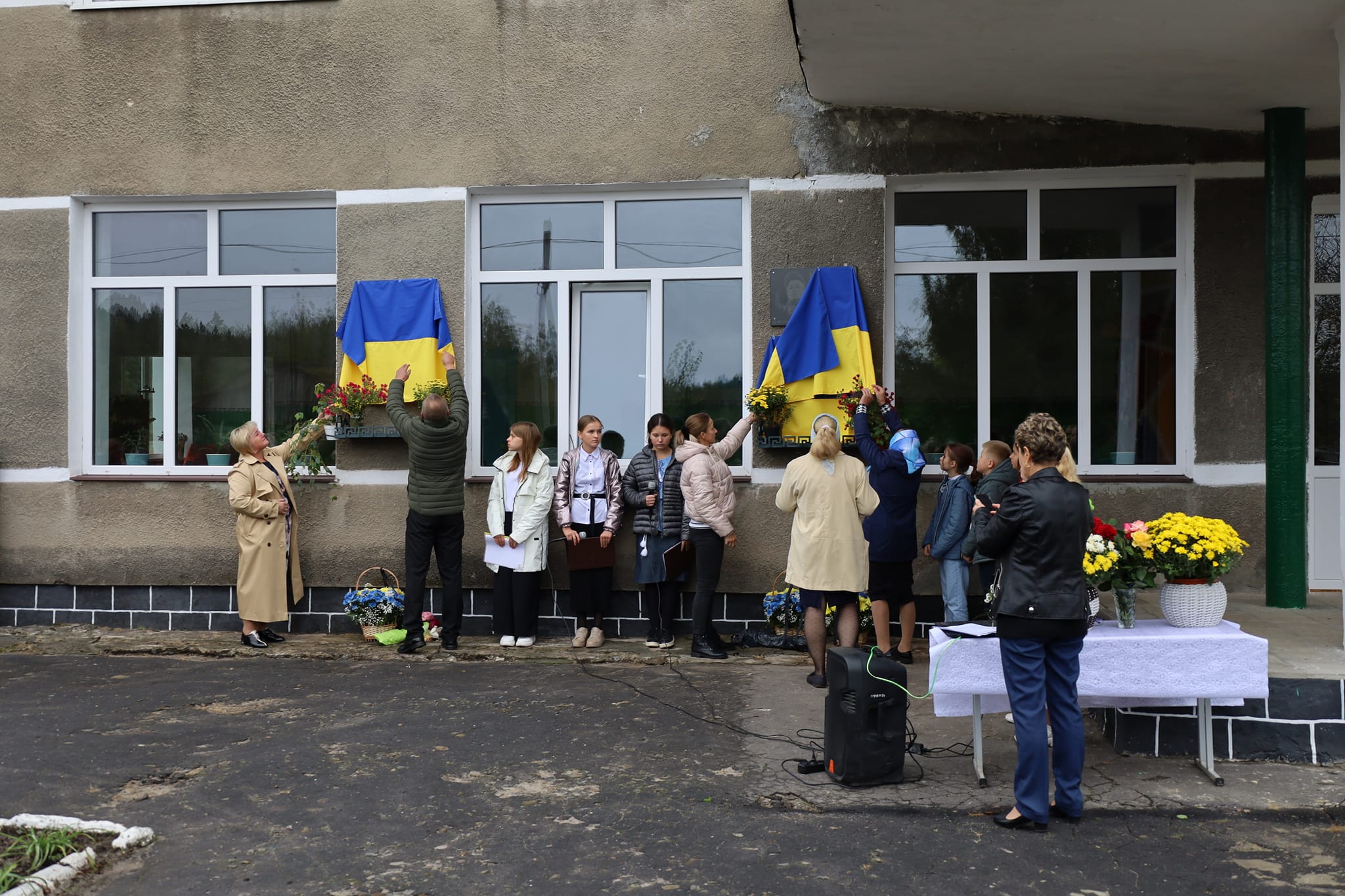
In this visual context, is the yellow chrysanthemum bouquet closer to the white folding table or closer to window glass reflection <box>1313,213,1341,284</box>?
the white folding table

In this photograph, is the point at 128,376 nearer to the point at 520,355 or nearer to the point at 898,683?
the point at 520,355

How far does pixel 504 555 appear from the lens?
331 inches

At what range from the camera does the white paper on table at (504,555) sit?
838 cm

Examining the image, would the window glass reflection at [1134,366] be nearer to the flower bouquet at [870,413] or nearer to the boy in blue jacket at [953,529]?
the boy in blue jacket at [953,529]

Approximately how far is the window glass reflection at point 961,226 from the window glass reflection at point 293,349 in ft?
15.5

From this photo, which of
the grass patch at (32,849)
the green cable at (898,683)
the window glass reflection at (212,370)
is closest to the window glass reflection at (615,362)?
the window glass reflection at (212,370)

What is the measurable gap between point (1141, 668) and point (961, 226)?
454cm

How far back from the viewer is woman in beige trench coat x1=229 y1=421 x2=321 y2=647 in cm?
848

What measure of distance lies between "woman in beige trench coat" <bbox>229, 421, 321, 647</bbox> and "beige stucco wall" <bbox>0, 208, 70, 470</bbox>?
1.89m

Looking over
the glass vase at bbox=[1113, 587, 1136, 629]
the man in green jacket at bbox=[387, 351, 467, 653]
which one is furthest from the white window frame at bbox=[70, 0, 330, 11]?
the glass vase at bbox=[1113, 587, 1136, 629]

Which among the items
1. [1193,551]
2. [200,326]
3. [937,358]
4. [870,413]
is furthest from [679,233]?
[1193,551]

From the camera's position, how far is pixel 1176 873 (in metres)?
4.16

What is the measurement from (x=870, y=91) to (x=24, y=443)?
7.37 metres

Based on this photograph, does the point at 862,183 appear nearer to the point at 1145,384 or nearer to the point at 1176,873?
the point at 1145,384
